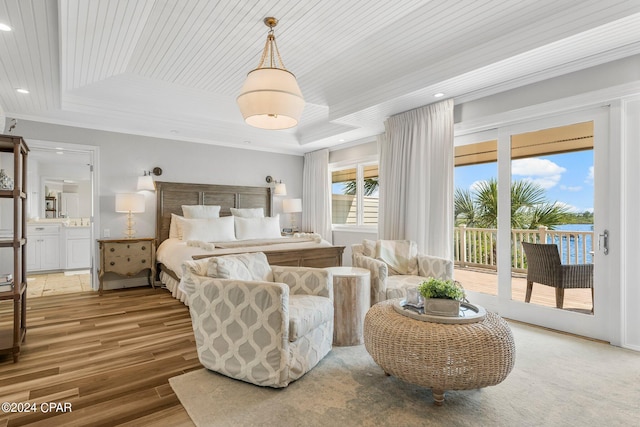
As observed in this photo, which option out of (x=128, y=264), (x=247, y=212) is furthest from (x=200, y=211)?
(x=128, y=264)

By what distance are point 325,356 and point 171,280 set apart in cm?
296

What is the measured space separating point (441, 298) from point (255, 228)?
3894mm

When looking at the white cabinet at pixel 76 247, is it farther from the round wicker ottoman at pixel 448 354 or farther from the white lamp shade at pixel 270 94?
the round wicker ottoman at pixel 448 354

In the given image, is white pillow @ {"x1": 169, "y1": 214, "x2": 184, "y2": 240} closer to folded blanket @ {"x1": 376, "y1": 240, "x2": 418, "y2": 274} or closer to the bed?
the bed

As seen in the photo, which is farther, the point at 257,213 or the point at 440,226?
the point at 257,213

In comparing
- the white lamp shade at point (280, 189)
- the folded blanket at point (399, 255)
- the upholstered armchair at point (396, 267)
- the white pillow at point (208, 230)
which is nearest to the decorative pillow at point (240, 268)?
the upholstered armchair at point (396, 267)

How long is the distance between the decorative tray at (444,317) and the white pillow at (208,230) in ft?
11.2

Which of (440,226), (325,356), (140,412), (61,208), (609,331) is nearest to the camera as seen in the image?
(140,412)

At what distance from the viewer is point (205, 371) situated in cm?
243

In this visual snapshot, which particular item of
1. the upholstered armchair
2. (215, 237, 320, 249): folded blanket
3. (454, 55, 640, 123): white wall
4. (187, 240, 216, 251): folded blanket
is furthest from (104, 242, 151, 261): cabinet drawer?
(454, 55, 640, 123): white wall

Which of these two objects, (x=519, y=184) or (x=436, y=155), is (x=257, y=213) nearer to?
(x=436, y=155)

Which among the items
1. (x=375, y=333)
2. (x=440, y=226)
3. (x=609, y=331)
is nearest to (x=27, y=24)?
(x=375, y=333)

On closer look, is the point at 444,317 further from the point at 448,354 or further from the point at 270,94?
the point at 270,94

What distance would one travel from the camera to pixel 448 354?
1.86 m
